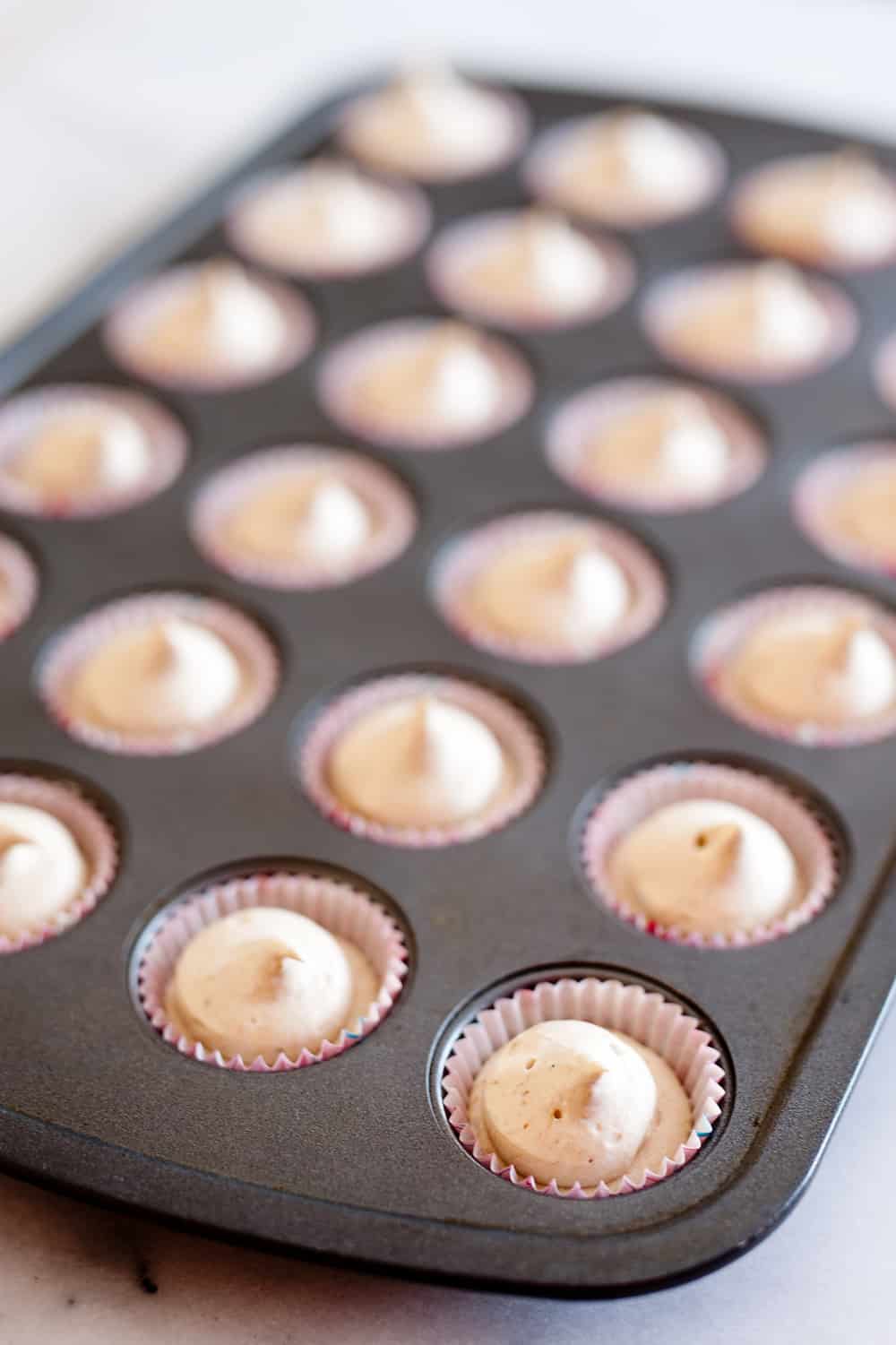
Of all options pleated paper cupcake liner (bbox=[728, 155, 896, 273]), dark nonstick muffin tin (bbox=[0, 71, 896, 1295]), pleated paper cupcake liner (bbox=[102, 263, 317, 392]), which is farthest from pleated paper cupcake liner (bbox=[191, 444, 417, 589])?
pleated paper cupcake liner (bbox=[728, 155, 896, 273])

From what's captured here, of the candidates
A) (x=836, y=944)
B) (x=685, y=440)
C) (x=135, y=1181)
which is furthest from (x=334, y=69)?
(x=135, y=1181)

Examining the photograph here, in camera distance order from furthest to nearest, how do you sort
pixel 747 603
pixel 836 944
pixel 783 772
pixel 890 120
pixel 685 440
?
pixel 890 120
pixel 685 440
pixel 747 603
pixel 783 772
pixel 836 944

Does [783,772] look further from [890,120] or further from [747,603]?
[890,120]

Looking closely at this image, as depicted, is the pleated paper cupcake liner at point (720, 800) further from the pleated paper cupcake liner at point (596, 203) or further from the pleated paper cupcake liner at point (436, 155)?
the pleated paper cupcake liner at point (436, 155)

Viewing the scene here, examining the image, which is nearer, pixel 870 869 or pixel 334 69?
pixel 870 869

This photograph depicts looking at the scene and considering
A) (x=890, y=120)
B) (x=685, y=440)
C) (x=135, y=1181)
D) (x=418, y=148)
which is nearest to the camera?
(x=135, y=1181)

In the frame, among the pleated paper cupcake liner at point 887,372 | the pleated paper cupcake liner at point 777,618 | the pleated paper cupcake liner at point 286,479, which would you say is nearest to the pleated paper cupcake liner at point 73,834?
the pleated paper cupcake liner at point 286,479

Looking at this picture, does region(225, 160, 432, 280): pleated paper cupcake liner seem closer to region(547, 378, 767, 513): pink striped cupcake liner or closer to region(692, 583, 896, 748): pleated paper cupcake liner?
region(547, 378, 767, 513): pink striped cupcake liner

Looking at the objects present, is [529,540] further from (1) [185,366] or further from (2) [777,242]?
(2) [777,242]
